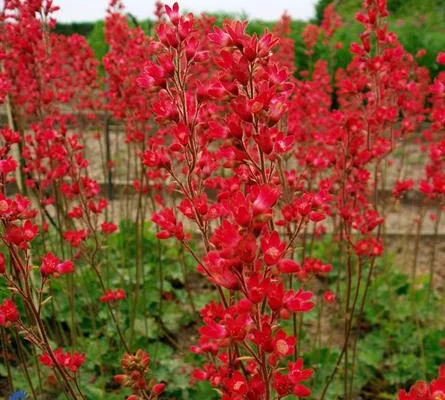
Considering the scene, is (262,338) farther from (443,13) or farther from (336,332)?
(443,13)

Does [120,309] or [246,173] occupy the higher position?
[246,173]

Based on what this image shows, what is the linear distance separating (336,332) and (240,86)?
3168mm

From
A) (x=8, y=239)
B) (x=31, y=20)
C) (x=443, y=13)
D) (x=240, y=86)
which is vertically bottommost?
Result: (x=8, y=239)

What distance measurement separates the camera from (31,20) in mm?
3047

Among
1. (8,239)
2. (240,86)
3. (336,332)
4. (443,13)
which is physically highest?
(443,13)

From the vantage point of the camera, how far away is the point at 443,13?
19.8 metres

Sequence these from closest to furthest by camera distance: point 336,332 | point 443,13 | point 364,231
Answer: point 364,231
point 336,332
point 443,13

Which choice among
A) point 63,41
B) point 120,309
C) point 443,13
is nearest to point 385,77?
point 120,309

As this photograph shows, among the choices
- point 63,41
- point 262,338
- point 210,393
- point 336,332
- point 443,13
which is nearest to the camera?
point 262,338

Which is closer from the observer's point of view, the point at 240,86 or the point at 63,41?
the point at 240,86

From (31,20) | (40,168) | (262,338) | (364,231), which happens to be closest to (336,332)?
(364,231)

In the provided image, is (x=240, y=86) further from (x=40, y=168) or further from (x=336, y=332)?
(x=336, y=332)

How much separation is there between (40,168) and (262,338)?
2.31 metres

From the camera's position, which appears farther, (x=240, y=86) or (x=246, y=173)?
(x=246, y=173)
